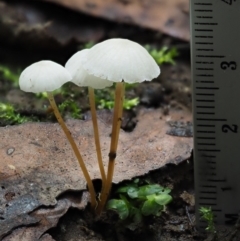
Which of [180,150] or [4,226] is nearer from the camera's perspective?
[4,226]

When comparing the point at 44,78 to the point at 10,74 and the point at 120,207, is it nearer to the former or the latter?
the point at 120,207

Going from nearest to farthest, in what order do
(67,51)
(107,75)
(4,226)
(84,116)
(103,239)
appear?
(107,75) < (4,226) < (103,239) < (84,116) < (67,51)

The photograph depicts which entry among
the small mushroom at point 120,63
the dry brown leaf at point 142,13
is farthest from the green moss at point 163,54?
the small mushroom at point 120,63

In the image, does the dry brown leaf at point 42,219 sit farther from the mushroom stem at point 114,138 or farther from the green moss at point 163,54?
the green moss at point 163,54

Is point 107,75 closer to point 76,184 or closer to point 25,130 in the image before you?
point 76,184

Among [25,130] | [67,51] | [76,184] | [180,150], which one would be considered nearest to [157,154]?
[180,150]

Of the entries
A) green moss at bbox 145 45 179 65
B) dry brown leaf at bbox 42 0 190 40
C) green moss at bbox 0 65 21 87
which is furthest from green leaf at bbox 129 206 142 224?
dry brown leaf at bbox 42 0 190 40
